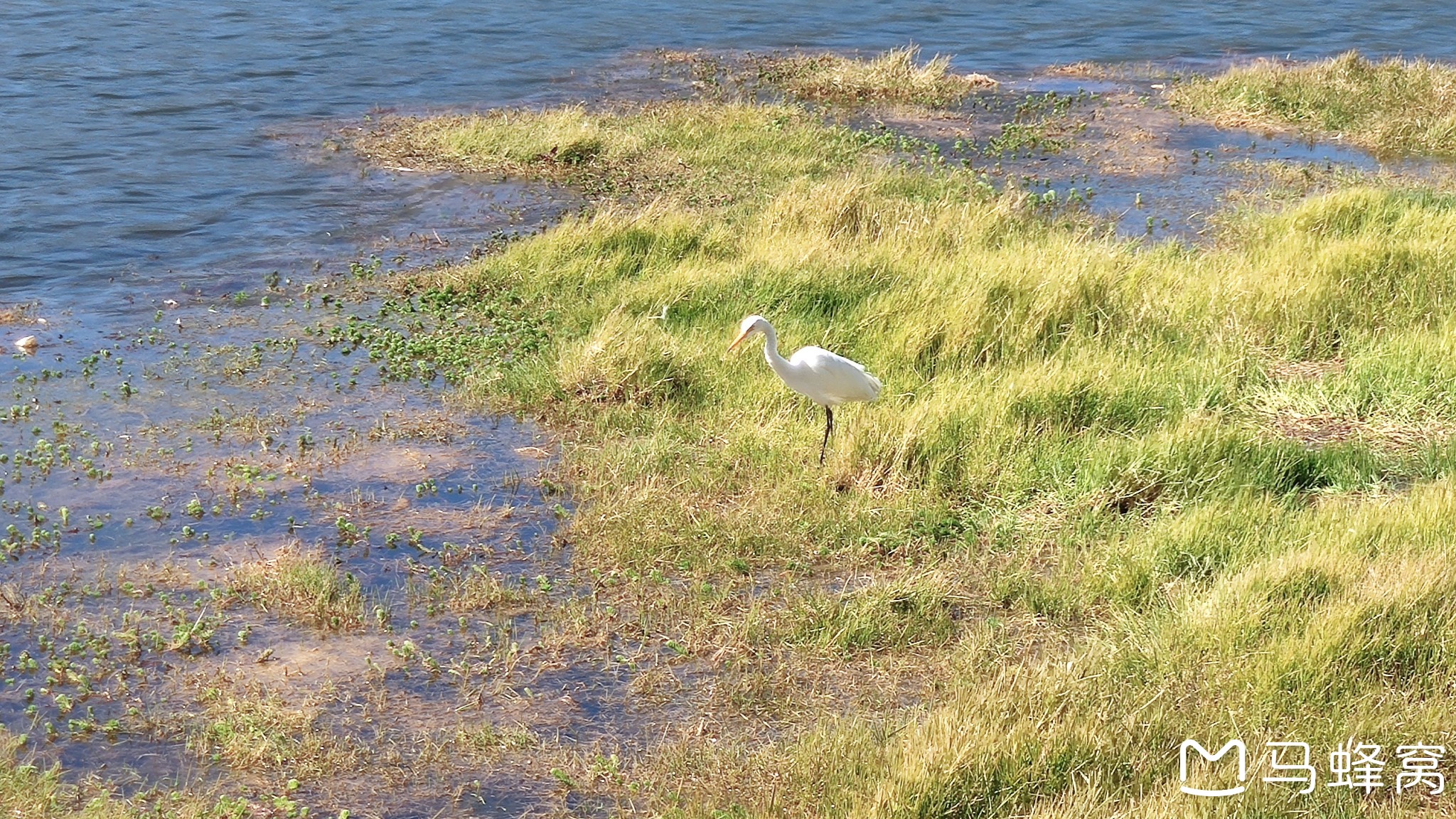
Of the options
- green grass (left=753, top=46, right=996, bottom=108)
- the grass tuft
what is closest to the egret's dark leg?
the grass tuft

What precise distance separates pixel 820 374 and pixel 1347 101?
12697 millimetres

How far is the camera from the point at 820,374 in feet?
27.3

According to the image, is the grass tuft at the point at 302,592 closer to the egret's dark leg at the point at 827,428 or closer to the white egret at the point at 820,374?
the white egret at the point at 820,374

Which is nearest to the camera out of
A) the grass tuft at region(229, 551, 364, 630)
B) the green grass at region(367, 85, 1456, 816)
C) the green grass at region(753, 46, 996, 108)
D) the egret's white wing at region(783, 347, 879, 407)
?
the green grass at region(367, 85, 1456, 816)

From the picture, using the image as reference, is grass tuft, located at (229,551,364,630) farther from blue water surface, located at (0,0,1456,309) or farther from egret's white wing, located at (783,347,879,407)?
blue water surface, located at (0,0,1456,309)

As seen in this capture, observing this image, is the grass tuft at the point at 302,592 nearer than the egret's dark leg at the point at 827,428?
→ Yes

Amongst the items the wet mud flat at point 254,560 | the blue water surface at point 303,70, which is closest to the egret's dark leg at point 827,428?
the wet mud flat at point 254,560

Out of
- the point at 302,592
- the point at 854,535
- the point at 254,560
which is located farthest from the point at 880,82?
the point at 302,592

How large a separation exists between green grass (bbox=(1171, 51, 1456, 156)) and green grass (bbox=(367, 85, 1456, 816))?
4.32 m

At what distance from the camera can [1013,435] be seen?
27.9ft

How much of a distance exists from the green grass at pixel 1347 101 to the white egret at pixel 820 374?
36.2 feet

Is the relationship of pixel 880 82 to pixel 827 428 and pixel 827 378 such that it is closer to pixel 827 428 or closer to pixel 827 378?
pixel 827 428

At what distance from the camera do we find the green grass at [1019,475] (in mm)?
5762

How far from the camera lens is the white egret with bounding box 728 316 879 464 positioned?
8297 mm
